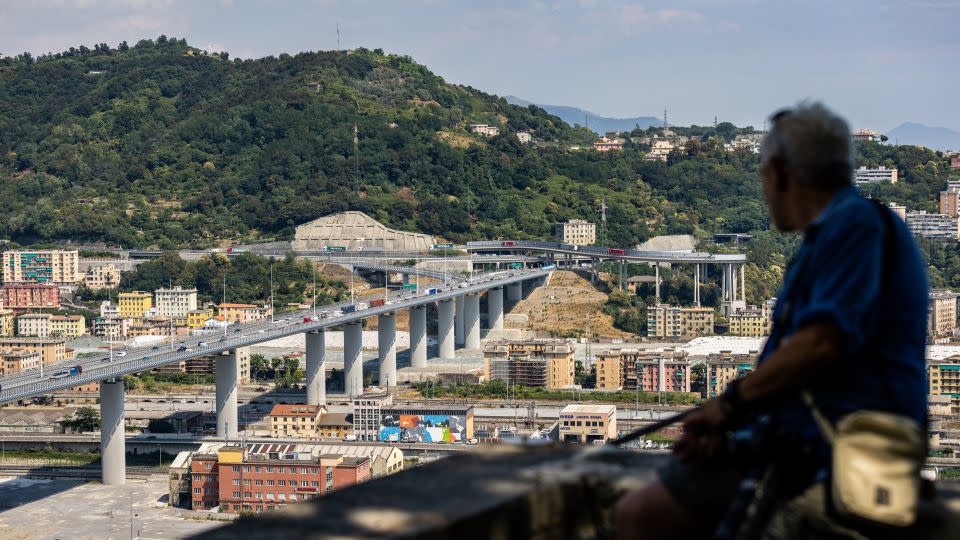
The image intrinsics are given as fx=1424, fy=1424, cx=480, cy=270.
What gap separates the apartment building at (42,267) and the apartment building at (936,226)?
1022 inches

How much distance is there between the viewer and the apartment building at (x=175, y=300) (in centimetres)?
3641

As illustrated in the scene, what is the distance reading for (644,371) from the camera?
84.4 ft

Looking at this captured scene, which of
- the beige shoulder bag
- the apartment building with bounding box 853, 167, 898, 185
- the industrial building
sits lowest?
the beige shoulder bag

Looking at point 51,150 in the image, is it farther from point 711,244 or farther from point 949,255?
point 949,255

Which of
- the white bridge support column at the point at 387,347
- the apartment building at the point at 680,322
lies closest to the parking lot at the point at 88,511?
the white bridge support column at the point at 387,347

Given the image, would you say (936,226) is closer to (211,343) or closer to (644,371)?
(644,371)

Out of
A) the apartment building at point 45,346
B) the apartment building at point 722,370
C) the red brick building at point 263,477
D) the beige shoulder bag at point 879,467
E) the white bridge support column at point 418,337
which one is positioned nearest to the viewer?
the beige shoulder bag at point 879,467

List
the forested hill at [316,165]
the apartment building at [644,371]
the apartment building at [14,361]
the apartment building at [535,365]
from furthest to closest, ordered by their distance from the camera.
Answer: the forested hill at [316,165], the apartment building at [14,361], the apartment building at [535,365], the apartment building at [644,371]

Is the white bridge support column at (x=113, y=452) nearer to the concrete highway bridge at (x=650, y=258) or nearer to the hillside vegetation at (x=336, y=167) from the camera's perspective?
the concrete highway bridge at (x=650, y=258)

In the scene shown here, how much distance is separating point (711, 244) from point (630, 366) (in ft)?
60.6

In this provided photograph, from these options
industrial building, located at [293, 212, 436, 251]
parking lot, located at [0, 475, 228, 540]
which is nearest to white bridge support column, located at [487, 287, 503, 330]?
industrial building, located at [293, 212, 436, 251]

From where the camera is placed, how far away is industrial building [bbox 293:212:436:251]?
42.8 meters

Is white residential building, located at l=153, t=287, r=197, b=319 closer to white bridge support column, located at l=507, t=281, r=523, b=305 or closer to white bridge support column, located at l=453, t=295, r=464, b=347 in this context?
white bridge support column, located at l=453, t=295, r=464, b=347

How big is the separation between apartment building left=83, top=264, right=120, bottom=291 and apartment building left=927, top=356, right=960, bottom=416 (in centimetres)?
2343
